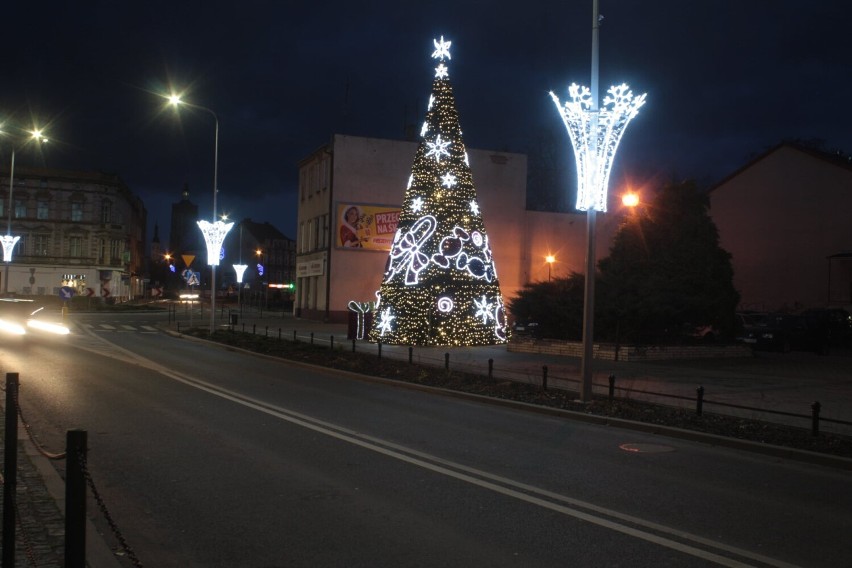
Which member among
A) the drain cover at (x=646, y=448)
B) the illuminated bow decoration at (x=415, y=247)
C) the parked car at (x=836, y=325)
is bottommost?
the drain cover at (x=646, y=448)

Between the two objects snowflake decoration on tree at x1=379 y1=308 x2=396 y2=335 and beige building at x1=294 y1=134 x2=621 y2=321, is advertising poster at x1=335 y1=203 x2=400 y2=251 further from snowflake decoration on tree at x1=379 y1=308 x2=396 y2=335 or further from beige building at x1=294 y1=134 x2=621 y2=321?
snowflake decoration on tree at x1=379 y1=308 x2=396 y2=335

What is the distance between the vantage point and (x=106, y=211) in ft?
284

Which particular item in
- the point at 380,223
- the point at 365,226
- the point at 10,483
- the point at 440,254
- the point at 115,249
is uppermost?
the point at 115,249

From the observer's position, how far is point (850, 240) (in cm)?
4200

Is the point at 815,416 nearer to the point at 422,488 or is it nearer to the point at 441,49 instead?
the point at 422,488

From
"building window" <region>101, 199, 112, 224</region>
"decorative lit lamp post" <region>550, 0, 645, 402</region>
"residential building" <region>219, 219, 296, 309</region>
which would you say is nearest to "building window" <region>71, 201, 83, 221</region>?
"building window" <region>101, 199, 112, 224</region>

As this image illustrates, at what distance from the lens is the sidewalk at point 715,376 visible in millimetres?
14445

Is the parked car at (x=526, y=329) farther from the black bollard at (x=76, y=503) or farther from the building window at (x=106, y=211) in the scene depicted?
the building window at (x=106, y=211)

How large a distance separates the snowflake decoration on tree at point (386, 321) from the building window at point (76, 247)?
67020 millimetres

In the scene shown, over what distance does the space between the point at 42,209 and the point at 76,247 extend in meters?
5.21

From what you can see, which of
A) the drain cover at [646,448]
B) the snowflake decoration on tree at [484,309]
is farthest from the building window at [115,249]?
the drain cover at [646,448]

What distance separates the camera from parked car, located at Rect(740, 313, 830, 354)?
30125 millimetres

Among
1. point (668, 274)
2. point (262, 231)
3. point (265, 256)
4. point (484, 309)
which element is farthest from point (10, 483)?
point (262, 231)

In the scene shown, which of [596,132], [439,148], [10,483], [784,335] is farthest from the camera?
[784,335]
